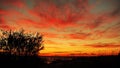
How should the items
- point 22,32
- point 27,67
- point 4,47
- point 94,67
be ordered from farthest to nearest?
1. point 22,32
2. point 4,47
3. point 27,67
4. point 94,67

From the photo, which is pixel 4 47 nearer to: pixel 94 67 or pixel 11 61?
pixel 11 61

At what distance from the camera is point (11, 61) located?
1398 inches

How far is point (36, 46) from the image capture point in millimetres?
58031

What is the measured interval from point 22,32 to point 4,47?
699cm

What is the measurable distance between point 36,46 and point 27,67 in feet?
63.7

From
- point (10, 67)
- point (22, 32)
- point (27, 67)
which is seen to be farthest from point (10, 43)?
point (10, 67)

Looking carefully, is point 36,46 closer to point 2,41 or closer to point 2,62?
point 2,41

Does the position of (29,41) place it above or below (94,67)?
above

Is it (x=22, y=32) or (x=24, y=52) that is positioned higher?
(x=22, y=32)

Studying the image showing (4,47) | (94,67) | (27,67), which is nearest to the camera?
(94,67)

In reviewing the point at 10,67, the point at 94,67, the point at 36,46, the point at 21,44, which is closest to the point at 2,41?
the point at 21,44

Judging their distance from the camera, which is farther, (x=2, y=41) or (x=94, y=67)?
(x=2, y=41)

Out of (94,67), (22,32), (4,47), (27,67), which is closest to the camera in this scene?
(94,67)

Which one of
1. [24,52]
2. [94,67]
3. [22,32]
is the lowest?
[94,67]
